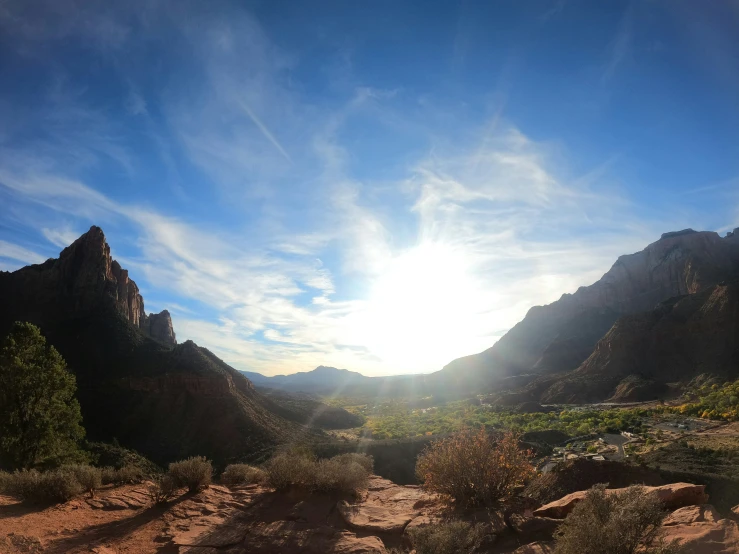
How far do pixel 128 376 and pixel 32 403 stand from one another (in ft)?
96.1

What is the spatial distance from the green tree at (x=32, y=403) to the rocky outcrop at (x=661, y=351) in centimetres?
7638

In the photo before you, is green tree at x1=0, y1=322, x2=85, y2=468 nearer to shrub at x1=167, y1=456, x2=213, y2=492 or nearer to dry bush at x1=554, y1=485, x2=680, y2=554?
shrub at x1=167, y1=456, x2=213, y2=492

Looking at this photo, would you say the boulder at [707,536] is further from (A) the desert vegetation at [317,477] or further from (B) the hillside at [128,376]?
(B) the hillside at [128,376]

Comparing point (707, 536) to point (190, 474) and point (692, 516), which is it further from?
point (190, 474)

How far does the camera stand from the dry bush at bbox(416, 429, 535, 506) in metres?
9.30

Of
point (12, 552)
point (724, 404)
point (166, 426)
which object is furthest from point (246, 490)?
point (724, 404)

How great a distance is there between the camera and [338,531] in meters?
8.63

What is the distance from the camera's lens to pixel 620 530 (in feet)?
16.4

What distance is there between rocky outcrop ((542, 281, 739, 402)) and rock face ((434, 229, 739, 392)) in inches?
857

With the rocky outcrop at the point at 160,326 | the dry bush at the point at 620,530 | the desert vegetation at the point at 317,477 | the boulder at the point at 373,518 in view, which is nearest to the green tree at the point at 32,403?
the desert vegetation at the point at 317,477

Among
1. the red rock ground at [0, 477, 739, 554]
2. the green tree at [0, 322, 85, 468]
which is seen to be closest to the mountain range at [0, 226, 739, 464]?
the green tree at [0, 322, 85, 468]

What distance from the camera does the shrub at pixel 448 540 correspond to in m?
5.94

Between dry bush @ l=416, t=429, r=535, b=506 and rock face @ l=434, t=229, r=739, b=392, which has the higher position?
rock face @ l=434, t=229, r=739, b=392

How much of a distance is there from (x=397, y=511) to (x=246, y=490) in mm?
5547
